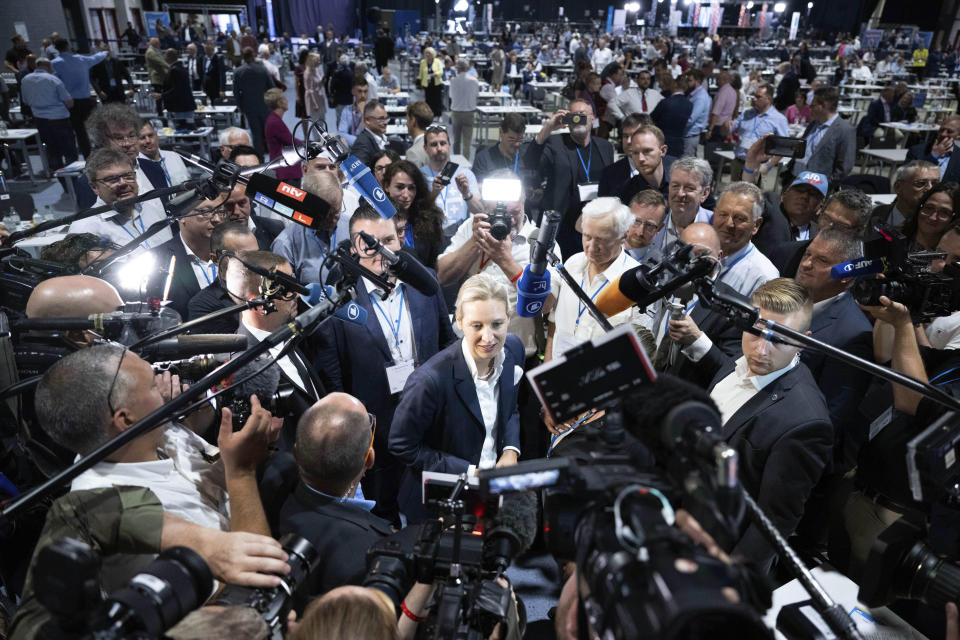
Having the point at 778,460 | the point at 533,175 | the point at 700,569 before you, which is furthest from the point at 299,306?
the point at 533,175

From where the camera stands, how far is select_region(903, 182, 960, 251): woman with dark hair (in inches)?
148

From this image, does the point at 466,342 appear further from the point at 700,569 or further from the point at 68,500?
the point at 700,569

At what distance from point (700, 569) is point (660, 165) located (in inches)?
171

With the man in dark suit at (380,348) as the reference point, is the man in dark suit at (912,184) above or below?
above

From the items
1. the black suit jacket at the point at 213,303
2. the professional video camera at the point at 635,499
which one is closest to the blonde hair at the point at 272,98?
the black suit jacket at the point at 213,303

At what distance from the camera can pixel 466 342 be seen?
253 centimetres

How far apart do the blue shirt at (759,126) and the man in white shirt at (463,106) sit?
14.4 ft

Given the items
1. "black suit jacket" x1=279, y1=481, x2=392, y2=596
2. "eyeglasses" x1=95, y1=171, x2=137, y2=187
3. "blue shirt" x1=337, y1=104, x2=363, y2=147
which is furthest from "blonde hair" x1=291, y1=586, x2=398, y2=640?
"blue shirt" x1=337, y1=104, x2=363, y2=147

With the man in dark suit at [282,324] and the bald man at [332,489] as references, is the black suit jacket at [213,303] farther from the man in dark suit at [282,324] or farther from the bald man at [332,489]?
the bald man at [332,489]

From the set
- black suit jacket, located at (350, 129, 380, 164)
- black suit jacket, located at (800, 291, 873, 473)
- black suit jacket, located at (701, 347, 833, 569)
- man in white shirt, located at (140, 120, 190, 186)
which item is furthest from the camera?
black suit jacket, located at (350, 129, 380, 164)

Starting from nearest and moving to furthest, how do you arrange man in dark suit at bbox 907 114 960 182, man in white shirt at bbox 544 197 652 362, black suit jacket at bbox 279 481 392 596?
black suit jacket at bbox 279 481 392 596
man in white shirt at bbox 544 197 652 362
man in dark suit at bbox 907 114 960 182

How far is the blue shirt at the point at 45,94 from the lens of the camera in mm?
7785

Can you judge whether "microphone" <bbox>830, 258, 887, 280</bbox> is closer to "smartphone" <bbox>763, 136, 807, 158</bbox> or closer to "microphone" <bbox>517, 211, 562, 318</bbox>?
"microphone" <bbox>517, 211, 562, 318</bbox>

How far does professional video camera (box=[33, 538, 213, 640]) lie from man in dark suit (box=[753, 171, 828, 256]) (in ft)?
12.7
